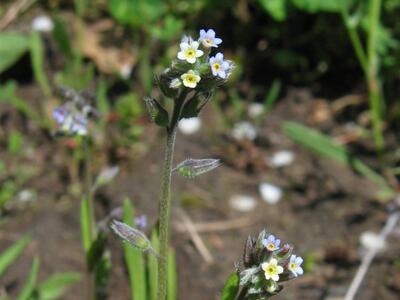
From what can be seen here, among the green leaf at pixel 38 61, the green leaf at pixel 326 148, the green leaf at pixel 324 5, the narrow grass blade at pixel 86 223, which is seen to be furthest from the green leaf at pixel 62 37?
the narrow grass blade at pixel 86 223

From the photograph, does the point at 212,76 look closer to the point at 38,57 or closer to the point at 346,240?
the point at 346,240

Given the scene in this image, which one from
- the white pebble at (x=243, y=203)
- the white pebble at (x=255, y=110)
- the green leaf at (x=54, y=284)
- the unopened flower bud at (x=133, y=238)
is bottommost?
the unopened flower bud at (x=133, y=238)

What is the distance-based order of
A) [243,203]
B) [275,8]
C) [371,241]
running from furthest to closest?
1. [275,8]
2. [243,203]
3. [371,241]

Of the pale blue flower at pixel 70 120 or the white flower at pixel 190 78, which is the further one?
the pale blue flower at pixel 70 120

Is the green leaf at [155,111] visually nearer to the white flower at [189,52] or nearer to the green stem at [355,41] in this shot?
the white flower at [189,52]

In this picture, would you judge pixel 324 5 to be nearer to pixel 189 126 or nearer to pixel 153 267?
pixel 189 126

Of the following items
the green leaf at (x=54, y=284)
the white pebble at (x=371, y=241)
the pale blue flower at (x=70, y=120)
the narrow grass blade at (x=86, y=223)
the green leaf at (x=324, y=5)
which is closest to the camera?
the narrow grass blade at (x=86, y=223)

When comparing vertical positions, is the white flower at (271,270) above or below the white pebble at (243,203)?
below

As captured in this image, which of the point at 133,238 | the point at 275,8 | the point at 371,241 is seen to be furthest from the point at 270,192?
the point at 133,238
